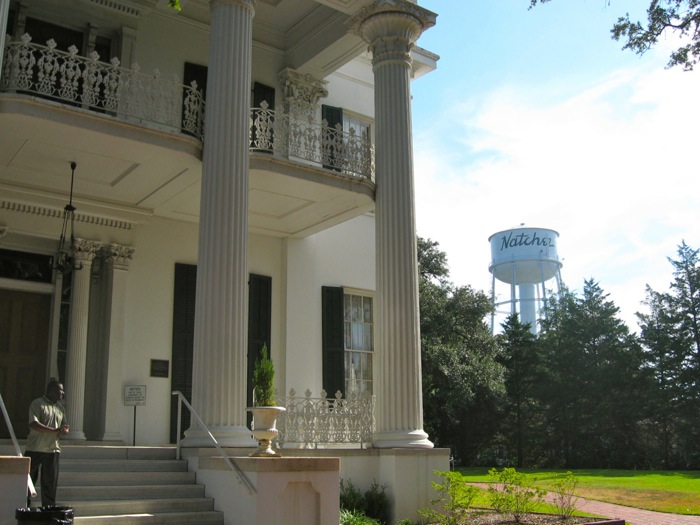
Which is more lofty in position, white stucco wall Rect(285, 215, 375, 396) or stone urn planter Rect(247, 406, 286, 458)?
white stucco wall Rect(285, 215, 375, 396)

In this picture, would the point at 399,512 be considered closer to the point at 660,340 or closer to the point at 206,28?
the point at 206,28

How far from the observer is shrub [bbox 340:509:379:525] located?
1127cm

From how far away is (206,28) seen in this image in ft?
53.6

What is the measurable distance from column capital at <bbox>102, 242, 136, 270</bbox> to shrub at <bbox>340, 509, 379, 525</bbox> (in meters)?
6.90

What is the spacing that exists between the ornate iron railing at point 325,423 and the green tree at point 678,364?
75.9 feet

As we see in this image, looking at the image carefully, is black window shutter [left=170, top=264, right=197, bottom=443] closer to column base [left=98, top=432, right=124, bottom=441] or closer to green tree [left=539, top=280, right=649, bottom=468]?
column base [left=98, top=432, right=124, bottom=441]

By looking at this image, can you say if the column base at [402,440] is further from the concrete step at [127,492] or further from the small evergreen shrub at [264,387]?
the concrete step at [127,492]

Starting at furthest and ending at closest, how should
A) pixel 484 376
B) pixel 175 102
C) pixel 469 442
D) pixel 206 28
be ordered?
pixel 469 442
pixel 484 376
pixel 206 28
pixel 175 102

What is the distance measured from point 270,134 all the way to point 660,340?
82.6 feet

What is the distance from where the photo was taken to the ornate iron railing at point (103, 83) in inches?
469

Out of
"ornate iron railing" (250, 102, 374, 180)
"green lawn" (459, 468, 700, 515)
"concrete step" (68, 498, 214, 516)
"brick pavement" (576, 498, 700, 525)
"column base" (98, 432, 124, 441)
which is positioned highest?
"ornate iron railing" (250, 102, 374, 180)

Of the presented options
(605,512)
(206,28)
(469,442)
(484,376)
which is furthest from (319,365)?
(469,442)

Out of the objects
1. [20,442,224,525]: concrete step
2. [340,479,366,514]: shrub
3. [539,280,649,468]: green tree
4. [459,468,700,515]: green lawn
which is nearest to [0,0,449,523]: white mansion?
[340,479,366,514]: shrub

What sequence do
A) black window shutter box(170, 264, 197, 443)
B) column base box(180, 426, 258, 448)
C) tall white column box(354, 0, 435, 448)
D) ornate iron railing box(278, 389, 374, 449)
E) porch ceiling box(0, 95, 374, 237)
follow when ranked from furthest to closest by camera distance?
1. black window shutter box(170, 264, 197, 443)
2. tall white column box(354, 0, 435, 448)
3. ornate iron railing box(278, 389, 374, 449)
4. porch ceiling box(0, 95, 374, 237)
5. column base box(180, 426, 258, 448)
